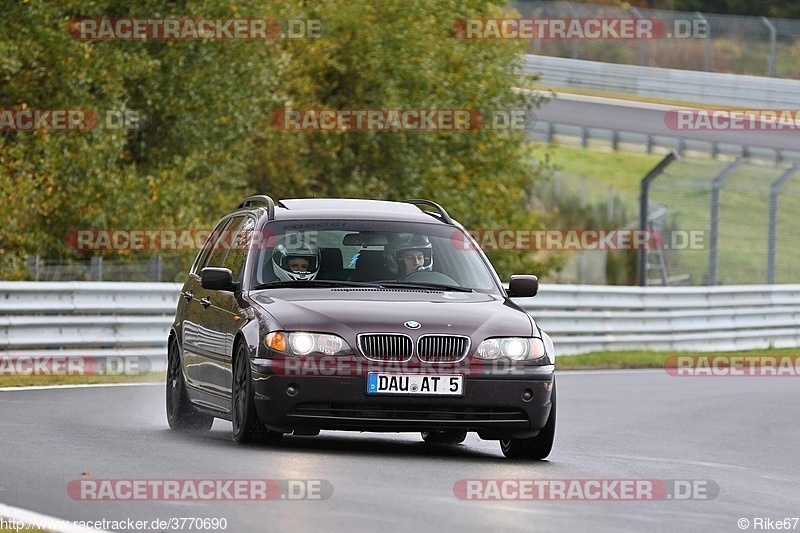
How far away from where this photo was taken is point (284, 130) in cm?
3020

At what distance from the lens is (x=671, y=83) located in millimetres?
50750

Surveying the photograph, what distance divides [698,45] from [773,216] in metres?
30.3

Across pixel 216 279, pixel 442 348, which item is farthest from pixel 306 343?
pixel 216 279

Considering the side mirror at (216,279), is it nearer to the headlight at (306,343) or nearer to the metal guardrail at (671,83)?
the headlight at (306,343)

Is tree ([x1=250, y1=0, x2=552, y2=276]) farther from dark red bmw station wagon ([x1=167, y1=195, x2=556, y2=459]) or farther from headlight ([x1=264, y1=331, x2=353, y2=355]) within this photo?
headlight ([x1=264, y1=331, x2=353, y2=355])

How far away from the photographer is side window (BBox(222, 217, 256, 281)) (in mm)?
11703

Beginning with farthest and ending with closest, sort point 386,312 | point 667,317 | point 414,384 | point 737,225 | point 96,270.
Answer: point 737,225
point 667,317
point 96,270
point 386,312
point 414,384

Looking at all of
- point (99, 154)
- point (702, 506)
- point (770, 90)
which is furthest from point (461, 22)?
point (702, 506)

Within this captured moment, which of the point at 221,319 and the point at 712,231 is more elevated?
the point at 221,319

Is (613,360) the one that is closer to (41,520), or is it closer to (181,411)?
(181,411)

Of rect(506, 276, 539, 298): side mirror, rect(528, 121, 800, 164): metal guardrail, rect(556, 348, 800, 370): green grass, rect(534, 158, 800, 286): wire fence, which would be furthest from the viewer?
rect(528, 121, 800, 164): metal guardrail

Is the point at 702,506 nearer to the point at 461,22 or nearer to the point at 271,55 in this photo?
the point at 271,55

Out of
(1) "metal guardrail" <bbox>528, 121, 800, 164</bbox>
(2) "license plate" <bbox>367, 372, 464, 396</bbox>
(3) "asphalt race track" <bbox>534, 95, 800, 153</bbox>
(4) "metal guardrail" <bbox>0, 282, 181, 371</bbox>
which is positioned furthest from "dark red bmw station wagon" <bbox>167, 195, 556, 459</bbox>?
(3) "asphalt race track" <bbox>534, 95, 800, 153</bbox>

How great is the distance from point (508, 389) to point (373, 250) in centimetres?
160
